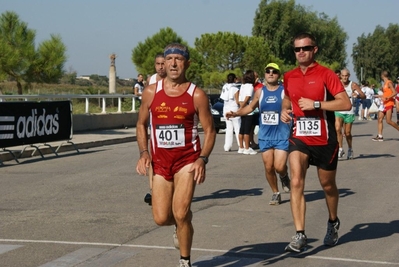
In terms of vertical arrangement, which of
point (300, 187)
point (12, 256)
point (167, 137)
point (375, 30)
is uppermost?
point (375, 30)

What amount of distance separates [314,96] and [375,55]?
114 m

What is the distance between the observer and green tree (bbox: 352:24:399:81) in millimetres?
118125

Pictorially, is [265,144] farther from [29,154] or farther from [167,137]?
[29,154]

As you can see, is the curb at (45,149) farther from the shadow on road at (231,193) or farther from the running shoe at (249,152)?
the shadow on road at (231,193)

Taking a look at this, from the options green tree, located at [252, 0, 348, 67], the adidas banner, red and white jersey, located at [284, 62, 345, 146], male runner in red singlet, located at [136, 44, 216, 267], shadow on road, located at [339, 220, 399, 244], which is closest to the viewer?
male runner in red singlet, located at [136, 44, 216, 267]

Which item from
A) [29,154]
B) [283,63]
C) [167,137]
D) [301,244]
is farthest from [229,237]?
[283,63]

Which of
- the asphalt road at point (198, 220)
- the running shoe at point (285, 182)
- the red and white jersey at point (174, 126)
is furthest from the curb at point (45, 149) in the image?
the red and white jersey at point (174, 126)

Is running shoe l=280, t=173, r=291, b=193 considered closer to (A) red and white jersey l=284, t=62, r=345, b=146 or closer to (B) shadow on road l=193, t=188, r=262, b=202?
Answer: (B) shadow on road l=193, t=188, r=262, b=202

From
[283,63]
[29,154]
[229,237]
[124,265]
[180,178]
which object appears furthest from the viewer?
[283,63]

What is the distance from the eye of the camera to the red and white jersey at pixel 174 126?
6543mm

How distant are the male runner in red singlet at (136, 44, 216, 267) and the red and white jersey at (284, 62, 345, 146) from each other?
1.54m

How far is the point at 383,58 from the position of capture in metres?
118

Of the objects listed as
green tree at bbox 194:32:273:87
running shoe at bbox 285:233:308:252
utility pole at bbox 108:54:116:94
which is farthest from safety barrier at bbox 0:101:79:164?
green tree at bbox 194:32:273:87

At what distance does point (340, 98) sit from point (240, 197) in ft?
13.5
